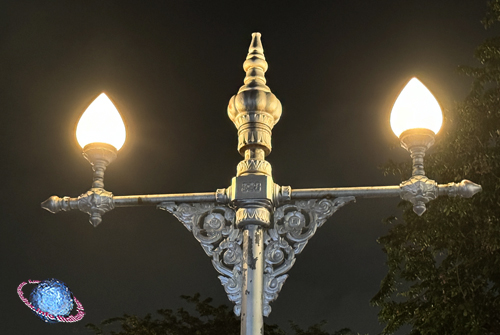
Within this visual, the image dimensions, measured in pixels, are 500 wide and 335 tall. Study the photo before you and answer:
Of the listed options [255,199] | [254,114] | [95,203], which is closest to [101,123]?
[95,203]

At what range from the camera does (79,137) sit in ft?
14.3

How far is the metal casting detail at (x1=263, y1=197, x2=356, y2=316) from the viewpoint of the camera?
409 cm

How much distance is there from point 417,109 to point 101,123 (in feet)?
5.69

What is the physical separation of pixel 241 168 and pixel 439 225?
779 cm

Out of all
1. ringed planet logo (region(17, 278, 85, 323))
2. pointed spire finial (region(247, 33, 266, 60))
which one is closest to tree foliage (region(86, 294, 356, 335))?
ringed planet logo (region(17, 278, 85, 323))

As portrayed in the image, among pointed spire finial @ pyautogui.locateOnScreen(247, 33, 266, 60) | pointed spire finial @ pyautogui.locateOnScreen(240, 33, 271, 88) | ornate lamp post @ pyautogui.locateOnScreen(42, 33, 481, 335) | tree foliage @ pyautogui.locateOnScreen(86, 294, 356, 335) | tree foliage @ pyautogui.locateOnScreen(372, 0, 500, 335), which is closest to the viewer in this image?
ornate lamp post @ pyautogui.locateOnScreen(42, 33, 481, 335)

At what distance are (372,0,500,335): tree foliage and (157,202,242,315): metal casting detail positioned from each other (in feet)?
23.4

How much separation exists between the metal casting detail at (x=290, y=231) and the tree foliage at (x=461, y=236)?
6.99 meters

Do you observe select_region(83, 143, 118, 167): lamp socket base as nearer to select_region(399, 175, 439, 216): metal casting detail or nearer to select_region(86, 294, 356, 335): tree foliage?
select_region(399, 175, 439, 216): metal casting detail

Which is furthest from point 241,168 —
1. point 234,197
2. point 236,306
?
point 236,306

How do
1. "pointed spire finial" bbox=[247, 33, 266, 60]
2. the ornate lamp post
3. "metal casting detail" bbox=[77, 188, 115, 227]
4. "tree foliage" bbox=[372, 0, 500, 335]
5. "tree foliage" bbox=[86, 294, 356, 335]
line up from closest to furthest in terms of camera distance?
the ornate lamp post < "metal casting detail" bbox=[77, 188, 115, 227] < "pointed spire finial" bbox=[247, 33, 266, 60] < "tree foliage" bbox=[372, 0, 500, 335] < "tree foliage" bbox=[86, 294, 356, 335]

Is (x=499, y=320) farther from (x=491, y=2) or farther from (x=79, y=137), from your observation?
(x=79, y=137)

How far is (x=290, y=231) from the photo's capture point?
4.17 m

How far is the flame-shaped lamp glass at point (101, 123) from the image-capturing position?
4.27 meters
